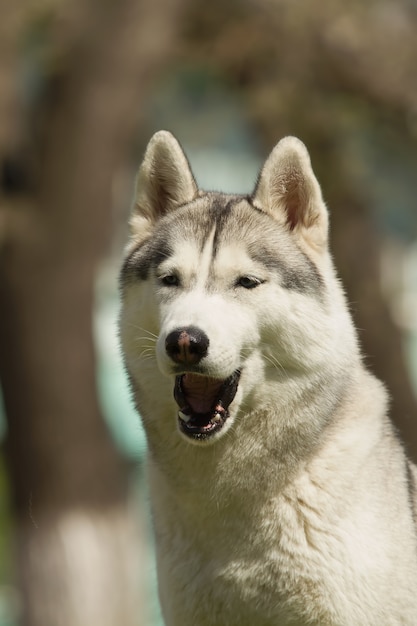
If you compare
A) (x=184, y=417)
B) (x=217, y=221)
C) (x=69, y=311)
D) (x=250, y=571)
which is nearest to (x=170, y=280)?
(x=217, y=221)

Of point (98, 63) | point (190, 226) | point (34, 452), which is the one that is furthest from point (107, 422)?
point (190, 226)

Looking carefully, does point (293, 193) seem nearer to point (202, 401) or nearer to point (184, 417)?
point (202, 401)

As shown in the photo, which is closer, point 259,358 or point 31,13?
point 259,358

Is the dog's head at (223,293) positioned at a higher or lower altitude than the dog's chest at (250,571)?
higher

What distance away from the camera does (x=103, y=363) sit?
1936 cm

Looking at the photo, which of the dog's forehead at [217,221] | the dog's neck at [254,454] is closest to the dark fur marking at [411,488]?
the dog's neck at [254,454]

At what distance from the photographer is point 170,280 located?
623 centimetres

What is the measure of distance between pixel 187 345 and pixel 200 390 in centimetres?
44

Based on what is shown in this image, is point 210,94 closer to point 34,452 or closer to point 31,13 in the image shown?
point 31,13

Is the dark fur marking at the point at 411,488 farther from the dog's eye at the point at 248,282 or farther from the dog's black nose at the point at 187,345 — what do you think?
the dog's black nose at the point at 187,345

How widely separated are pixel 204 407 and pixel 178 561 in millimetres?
769

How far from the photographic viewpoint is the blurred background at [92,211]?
15320 millimetres

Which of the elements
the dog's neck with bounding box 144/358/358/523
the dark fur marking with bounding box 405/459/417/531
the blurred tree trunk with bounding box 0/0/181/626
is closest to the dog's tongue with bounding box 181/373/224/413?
the dog's neck with bounding box 144/358/358/523

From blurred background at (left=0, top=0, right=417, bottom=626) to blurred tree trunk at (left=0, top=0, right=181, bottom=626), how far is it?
2cm
